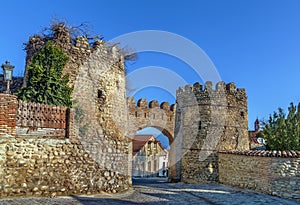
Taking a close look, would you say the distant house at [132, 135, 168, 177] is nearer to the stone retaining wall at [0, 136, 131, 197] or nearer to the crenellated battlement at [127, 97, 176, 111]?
the crenellated battlement at [127, 97, 176, 111]

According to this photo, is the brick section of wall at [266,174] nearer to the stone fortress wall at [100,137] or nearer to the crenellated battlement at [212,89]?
the stone fortress wall at [100,137]

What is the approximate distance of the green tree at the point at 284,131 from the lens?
11.5 m

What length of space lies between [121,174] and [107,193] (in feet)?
3.64

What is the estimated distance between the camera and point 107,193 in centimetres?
827

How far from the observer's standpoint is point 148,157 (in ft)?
98.1

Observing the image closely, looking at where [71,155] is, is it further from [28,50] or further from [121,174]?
[28,50]

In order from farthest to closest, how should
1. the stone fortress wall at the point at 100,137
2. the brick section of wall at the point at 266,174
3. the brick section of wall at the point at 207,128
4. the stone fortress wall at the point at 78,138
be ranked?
the brick section of wall at the point at 207,128
the brick section of wall at the point at 266,174
the stone fortress wall at the point at 100,137
the stone fortress wall at the point at 78,138

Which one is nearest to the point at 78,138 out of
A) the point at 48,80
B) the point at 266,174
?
the point at 48,80

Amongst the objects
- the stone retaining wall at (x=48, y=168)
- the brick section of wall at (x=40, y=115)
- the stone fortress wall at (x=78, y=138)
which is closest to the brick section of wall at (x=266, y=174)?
the stone fortress wall at (x=78, y=138)

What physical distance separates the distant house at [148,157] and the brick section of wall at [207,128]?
542 inches

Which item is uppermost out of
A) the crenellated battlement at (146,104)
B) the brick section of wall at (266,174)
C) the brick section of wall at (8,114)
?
the crenellated battlement at (146,104)

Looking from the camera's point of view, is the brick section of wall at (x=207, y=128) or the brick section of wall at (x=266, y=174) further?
the brick section of wall at (x=207, y=128)

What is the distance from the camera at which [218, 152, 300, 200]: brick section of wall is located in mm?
9156

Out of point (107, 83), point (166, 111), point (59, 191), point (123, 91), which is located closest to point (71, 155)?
point (59, 191)
